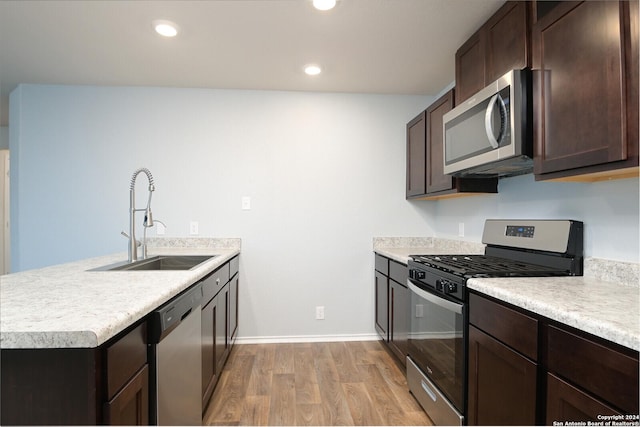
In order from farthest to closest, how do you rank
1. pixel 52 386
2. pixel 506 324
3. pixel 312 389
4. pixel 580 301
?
pixel 312 389 → pixel 506 324 → pixel 580 301 → pixel 52 386

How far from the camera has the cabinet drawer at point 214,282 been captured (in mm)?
1711

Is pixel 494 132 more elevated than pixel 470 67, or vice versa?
pixel 470 67

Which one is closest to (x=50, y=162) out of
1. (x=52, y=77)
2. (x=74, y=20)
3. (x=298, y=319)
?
(x=52, y=77)

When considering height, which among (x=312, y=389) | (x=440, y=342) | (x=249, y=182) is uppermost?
(x=249, y=182)

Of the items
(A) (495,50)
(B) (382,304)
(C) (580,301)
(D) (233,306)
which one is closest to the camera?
(C) (580,301)

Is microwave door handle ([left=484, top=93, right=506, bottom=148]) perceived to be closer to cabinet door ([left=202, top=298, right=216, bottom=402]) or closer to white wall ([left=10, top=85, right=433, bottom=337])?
white wall ([left=10, top=85, right=433, bottom=337])

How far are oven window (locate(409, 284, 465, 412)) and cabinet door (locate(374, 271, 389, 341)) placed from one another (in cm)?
63

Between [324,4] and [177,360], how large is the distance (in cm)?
186

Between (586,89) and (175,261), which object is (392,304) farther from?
(586,89)

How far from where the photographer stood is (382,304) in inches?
109

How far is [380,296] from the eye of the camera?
2828 mm

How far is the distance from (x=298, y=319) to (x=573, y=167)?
7.95 feet

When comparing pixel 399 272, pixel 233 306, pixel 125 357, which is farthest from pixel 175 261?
pixel 399 272

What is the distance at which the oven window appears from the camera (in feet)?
4.85
